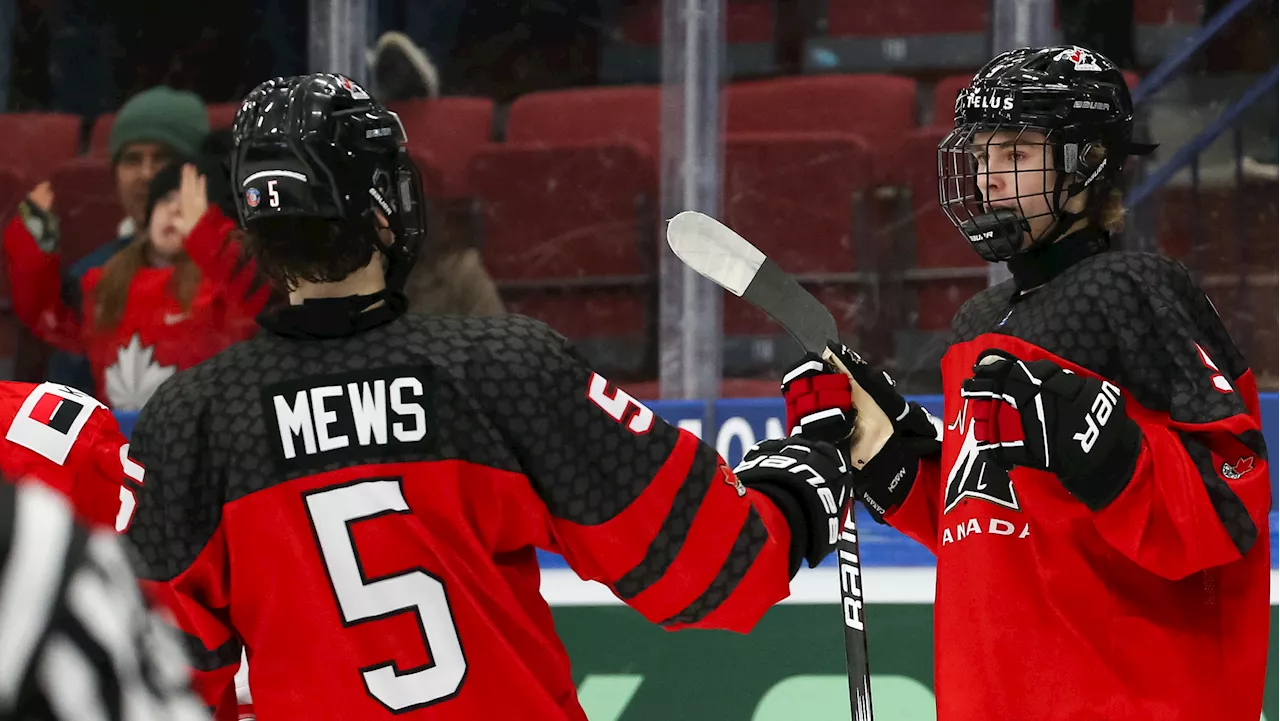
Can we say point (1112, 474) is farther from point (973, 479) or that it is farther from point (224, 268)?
point (224, 268)

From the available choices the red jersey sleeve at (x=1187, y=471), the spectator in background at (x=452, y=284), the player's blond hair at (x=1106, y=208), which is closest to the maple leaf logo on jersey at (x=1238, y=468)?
the red jersey sleeve at (x=1187, y=471)

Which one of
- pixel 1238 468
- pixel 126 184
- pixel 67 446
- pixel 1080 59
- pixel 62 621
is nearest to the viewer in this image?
pixel 62 621

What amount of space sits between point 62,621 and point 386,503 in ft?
2.25

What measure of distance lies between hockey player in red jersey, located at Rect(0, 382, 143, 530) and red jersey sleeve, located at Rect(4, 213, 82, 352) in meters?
2.67

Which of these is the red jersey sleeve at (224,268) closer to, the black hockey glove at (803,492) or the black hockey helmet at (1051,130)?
the black hockey helmet at (1051,130)

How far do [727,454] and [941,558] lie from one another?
188 centimetres

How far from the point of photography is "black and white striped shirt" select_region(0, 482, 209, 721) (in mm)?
632

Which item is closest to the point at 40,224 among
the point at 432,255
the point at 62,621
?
the point at 432,255

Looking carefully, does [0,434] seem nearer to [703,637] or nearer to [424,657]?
[424,657]

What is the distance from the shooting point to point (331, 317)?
53.6 inches

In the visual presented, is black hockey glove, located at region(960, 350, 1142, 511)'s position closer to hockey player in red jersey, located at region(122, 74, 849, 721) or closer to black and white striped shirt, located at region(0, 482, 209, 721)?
hockey player in red jersey, located at region(122, 74, 849, 721)

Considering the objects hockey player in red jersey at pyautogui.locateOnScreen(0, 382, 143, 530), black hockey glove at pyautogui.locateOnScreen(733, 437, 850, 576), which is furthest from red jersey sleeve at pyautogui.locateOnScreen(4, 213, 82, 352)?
black hockey glove at pyautogui.locateOnScreen(733, 437, 850, 576)

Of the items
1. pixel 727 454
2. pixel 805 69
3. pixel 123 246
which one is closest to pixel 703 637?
pixel 727 454

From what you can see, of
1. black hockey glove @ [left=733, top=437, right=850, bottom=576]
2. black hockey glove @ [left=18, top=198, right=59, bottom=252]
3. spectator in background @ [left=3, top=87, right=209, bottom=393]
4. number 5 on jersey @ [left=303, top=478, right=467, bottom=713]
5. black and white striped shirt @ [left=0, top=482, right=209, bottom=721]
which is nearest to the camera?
black and white striped shirt @ [left=0, top=482, right=209, bottom=721]
